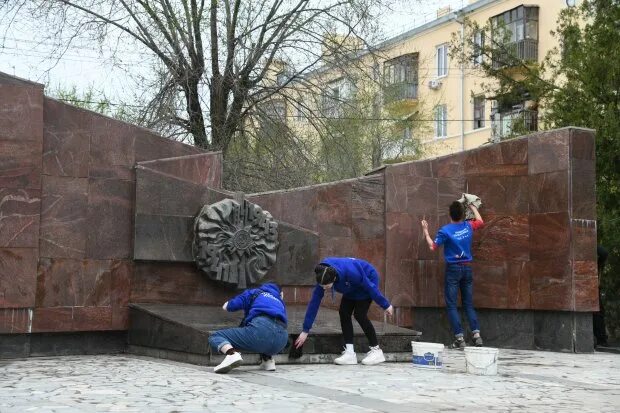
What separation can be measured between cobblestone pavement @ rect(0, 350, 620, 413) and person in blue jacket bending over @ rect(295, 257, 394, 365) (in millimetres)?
236

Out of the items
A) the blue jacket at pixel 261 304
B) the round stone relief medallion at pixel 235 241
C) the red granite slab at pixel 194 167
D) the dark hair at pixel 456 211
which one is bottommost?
the blue jacket at pixel 261 304

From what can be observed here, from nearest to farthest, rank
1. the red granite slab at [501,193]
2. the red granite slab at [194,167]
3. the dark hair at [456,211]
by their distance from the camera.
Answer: the red granite slab at [194,167] → the dark hair at [456,211] → the red granite slab at [501,193]

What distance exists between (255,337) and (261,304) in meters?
0.33

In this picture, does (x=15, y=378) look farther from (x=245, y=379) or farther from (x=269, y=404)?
(x=269, y=404)

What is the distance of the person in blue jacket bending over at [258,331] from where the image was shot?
830 centimetres

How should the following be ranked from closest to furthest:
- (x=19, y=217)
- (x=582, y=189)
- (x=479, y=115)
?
1. (x=19, y=217)
2. (x=582, y=189)
3. (x=479, y=115)

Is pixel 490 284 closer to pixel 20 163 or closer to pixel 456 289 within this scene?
pixel 456 289

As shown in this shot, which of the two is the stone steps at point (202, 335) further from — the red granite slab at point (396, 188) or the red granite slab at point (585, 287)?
the red granite slab at point (585, 287)

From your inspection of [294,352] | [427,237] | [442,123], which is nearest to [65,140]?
[294,352]

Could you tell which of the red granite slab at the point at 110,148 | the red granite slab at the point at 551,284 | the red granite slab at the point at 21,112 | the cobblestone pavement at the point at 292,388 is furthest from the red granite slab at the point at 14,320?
the red granite slab at the point at 551,284

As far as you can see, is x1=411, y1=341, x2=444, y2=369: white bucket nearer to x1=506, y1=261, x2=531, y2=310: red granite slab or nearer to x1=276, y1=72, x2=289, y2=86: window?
x1=506, y1=261, x2=531, y2=310: red granite slab

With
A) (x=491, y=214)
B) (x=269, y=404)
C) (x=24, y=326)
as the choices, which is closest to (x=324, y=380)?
(x=269, y=404)

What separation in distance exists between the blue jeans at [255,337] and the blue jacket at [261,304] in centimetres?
7

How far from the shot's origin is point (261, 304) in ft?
27.7
